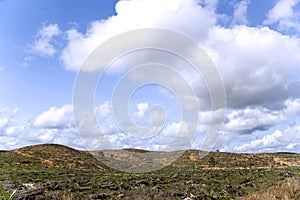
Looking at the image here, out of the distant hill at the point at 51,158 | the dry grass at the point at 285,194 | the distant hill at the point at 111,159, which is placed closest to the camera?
the dry grass at the point at 285,194

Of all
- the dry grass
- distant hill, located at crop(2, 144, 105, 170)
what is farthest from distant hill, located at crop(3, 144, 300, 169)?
the dry grass

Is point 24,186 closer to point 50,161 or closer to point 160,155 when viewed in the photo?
point 50,161

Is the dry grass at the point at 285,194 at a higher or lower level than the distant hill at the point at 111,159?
lower

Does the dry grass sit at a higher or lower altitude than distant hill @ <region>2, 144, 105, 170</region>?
lower

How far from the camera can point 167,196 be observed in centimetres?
1836

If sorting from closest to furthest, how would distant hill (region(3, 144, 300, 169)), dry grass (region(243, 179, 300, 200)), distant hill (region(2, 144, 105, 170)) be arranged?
dry grass (region(243, 179, 300, 200)), distant hill (region(2, 144, 105, 170)), distant hill (region(3, 144, 300, 169))

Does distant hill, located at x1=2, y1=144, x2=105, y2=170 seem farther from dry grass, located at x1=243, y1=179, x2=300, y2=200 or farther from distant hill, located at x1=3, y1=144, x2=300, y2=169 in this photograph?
dry grass, located at x1=243, y1=179, x2=300, y2=200

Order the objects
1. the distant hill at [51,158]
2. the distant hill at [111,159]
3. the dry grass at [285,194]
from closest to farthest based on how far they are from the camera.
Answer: the dry grass at [285,194] → the distant hill at [51,158] → the distant hill at [111,159]

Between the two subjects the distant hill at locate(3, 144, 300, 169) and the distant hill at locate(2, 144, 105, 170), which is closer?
the distant hill at locate(2, 144, 105, 170)

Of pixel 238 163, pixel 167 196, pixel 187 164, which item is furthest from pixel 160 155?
pixel 167 196

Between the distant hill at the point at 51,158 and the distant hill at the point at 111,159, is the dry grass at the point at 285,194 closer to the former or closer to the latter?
the distant hill at the point at 111,159

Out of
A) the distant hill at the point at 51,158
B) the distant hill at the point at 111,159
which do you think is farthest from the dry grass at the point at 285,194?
the distant hill at the point at 51,158

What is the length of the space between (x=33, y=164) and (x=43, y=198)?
34104 mm

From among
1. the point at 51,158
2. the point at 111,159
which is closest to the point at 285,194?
the point at 111,159
